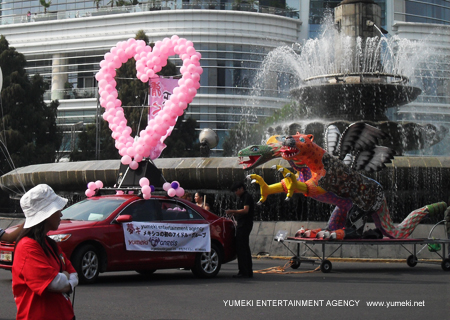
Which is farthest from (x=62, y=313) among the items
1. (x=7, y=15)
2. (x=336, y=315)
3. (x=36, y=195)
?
(x=7, y=15)

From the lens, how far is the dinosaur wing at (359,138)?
13695mm

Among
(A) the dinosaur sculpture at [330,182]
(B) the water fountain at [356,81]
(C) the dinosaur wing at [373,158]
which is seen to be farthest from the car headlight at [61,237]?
(B) the water fountain at [356,81]

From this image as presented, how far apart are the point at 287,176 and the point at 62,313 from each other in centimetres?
847

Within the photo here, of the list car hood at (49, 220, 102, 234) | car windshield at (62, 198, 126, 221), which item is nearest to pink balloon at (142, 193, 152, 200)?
car windshield at (62, 198, 126, 221)

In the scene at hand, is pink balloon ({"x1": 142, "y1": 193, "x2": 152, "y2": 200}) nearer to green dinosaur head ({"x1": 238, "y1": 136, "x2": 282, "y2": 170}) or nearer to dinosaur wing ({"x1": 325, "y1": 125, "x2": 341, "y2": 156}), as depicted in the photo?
green dinosaur head ({"x1": 238, "y1": 136, "x2": 282, "y2": 170})

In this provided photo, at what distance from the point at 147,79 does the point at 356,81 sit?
295 inches

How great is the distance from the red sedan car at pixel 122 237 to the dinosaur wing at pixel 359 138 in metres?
3.20

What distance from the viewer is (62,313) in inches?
160

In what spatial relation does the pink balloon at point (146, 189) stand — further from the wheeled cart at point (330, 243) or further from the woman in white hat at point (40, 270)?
the woman in white hat at point (40, 270)

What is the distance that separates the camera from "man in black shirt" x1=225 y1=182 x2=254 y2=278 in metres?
11.5

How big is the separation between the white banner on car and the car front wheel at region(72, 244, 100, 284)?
59 cm

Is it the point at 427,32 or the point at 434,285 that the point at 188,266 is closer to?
the point at 434,285

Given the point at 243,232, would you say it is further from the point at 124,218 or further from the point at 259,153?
the point at 124,218

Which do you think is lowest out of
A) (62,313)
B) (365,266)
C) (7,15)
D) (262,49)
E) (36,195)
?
(365,266)
